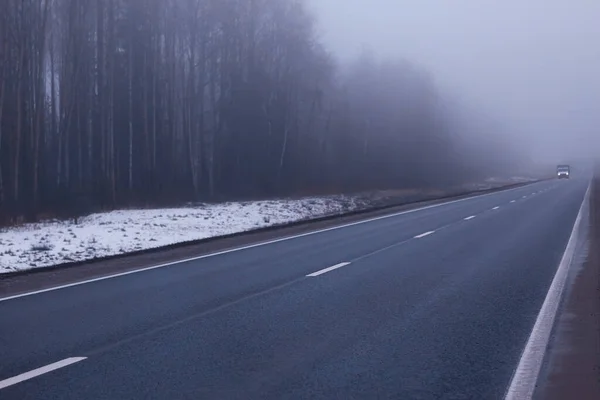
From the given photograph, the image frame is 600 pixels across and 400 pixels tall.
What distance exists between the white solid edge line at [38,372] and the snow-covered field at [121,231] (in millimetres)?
8883

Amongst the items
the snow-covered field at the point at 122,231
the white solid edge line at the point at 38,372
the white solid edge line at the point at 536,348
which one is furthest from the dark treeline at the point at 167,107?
the white solid edge line at the point at 38,372

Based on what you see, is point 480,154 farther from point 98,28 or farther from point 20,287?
point 20,287

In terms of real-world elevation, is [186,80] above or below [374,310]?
above

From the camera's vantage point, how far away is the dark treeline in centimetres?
4194

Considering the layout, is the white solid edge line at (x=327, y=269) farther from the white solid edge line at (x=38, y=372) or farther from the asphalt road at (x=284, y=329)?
the white solid edge line at (x=38, y=372)

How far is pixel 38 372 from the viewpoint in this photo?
26.3ft

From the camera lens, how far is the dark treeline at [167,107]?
41.9 metres

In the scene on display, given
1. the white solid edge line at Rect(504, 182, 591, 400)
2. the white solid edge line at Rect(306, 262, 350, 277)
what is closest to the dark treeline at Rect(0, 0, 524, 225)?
the white solid edge line at Rect(306, 262, 350, 277)

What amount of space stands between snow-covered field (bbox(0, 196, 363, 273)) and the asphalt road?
3234mm

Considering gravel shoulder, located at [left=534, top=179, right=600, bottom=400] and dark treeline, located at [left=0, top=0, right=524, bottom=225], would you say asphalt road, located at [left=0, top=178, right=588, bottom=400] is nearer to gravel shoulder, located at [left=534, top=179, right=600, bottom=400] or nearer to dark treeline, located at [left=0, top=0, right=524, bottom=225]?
gravel shoulder, located at [left=534, top=179, right=600, bottom=400]

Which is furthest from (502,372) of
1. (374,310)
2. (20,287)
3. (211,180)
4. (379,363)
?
(211,180)

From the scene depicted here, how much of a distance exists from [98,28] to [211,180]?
11.7m

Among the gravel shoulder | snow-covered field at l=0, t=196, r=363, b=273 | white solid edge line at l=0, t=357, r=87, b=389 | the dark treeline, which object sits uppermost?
the dark treeline

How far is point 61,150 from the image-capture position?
1823 inches
